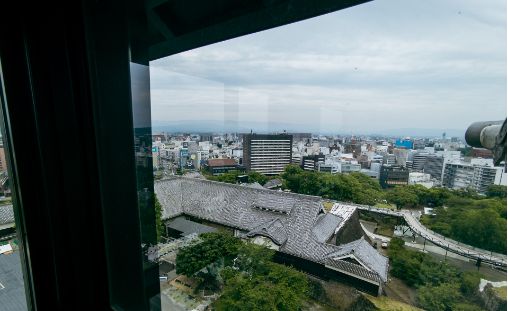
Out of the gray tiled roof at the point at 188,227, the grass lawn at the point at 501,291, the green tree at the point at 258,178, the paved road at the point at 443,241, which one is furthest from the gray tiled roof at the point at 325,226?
the gray tiled roof at the point at 188,227

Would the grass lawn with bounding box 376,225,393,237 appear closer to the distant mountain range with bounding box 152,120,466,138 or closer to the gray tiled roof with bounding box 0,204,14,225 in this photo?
the distant mountain range with bounding box 152,120,466,138

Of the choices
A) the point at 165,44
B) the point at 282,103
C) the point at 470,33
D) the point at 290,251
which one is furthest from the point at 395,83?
the point at 165,44

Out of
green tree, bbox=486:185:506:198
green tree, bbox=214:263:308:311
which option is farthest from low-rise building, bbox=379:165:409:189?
green tree, bbox=214:263:308:311

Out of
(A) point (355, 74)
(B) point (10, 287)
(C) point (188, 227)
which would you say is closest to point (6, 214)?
(B) point (10, 287)

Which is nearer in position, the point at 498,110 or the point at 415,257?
the point at 498,110

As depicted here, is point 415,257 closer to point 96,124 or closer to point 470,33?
point 470,33

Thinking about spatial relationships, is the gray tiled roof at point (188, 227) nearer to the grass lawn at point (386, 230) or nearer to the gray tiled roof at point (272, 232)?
the gray tiled roof at point (272, 232)
